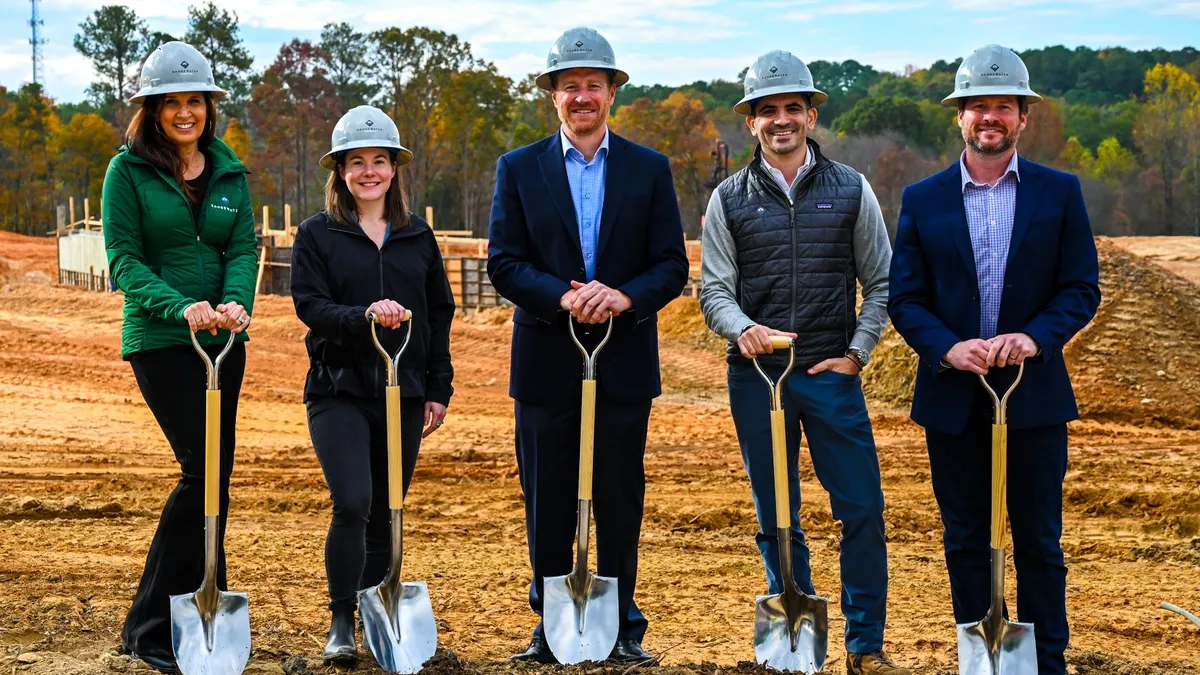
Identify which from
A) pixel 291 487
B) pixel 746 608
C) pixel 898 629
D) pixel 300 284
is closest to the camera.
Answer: pixel 300 284

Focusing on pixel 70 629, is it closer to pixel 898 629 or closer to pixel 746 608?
pixel 746 608

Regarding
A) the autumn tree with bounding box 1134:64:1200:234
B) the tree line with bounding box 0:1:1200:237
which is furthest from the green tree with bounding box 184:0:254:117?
the autumn tree with bounding box 1134:64:1200:234

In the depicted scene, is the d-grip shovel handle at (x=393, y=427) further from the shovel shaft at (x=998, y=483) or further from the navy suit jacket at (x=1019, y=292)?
the shovel shaft at (x=998, y=483)

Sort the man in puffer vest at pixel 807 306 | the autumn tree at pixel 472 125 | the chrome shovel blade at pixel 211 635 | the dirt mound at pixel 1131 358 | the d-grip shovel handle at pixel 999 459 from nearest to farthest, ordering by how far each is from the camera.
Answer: the d-grip shovel handle at pixel 999 459 → the chrome shovel blade at pixel 211 635 → the man in puffer vest at pixel 807 306 → the dirt mound at pixel 1131 358 → the autumn tree at pixel 472 125

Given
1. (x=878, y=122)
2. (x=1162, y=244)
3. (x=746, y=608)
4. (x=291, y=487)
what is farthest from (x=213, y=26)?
(x=746, y=608)

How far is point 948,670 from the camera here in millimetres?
5633

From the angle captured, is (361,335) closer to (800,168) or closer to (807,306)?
(807,306)

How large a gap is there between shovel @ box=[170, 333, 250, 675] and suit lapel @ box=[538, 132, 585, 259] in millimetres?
1341

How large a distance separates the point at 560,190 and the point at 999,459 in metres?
1.92

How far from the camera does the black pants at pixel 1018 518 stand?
479 centimetres

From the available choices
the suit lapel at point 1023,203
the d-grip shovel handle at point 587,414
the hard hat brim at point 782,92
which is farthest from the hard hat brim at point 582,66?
the suit lapel at point 1023,203

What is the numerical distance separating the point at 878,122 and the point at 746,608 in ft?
191

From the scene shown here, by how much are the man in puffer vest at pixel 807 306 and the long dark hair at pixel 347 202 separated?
1.26 metres

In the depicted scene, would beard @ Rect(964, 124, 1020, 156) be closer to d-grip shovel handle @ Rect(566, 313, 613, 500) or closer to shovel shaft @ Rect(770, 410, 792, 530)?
shovel shaft @ Rect(770, 410, 792, 530)
